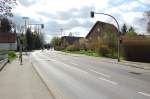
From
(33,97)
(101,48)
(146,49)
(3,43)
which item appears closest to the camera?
(33,97)

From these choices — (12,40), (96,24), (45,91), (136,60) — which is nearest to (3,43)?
(12,40)

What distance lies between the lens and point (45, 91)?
48.7 ft

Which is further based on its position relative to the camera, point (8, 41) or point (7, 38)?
point (8, 41)

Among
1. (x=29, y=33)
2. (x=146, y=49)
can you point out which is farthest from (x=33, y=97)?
(x=29, y=33)

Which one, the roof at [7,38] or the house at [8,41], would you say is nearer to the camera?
the roof at [7,38]

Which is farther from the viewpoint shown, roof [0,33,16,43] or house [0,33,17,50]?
house [0,33,17,50]

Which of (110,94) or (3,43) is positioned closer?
(110,94)

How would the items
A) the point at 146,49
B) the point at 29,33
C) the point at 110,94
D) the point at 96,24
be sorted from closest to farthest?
the point at 110,94
the point at 146,49
the point at 96,24
the point at 29,33

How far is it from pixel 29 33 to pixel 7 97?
5529 inches

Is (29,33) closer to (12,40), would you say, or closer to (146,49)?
(12,40)

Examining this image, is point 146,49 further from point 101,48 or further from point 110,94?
point 110,94

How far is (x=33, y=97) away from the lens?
1308 centimetres

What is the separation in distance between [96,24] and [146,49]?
7110 cm

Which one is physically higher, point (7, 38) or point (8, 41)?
point (7, 38)
